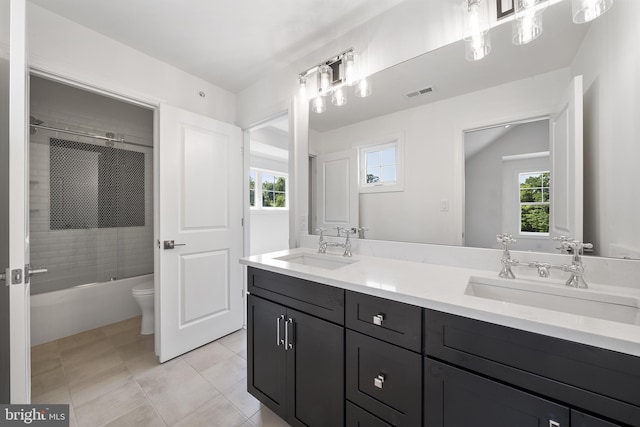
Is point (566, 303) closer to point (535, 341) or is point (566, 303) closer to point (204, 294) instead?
point (535, 341)

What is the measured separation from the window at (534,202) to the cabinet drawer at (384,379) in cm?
82

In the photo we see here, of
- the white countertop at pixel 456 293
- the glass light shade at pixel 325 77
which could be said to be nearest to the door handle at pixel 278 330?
the white countertop at pixel 456 293

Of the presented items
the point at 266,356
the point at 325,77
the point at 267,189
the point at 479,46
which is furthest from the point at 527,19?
the point at 267,189

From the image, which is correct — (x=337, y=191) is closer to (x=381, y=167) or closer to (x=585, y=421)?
(x=381, y=167)

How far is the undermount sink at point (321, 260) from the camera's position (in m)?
1.57

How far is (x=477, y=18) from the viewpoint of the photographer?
3.97 feet

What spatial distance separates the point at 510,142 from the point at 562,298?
70 centimetres

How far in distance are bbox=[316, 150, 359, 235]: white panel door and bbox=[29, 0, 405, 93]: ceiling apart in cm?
86

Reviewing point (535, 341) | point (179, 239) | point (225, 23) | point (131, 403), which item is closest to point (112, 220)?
point (179, 239)

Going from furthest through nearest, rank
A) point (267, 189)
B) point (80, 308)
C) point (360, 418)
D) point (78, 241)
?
point (267, 189), point (78, 241), point (80, 308), point (360, 418)

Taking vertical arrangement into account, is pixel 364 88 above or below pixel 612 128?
above

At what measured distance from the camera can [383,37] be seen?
1.57 meters

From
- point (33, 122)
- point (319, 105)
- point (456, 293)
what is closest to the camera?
point (456, 293)

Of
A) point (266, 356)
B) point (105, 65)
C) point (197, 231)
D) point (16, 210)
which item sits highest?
point (105, 65)
